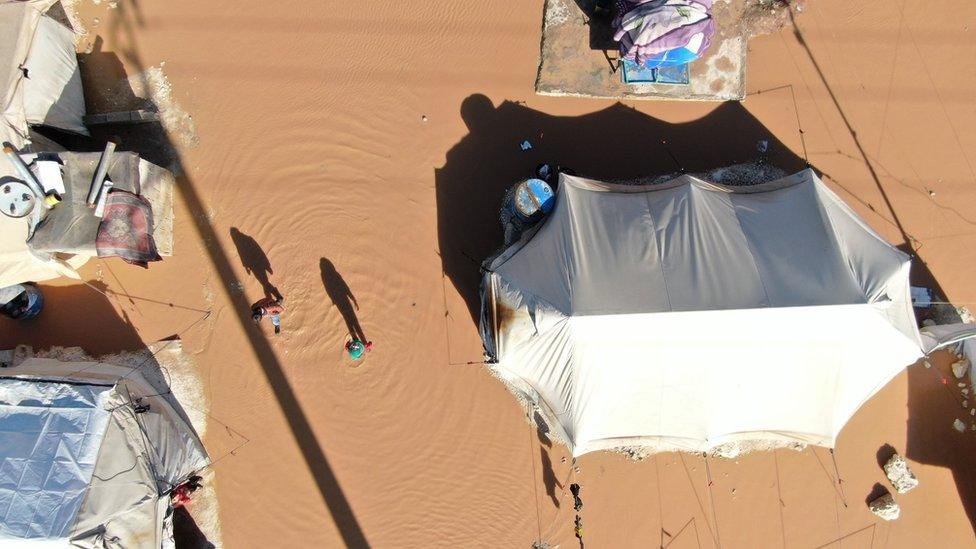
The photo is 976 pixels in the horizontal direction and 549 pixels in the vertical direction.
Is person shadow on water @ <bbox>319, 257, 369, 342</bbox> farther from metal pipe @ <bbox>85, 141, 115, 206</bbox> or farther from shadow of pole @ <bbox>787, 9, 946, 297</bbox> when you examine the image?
shadow of pole @ <bbox>787, 9, 946, 297</bbox>

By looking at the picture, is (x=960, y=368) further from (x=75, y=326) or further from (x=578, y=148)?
(x=75, y=326)

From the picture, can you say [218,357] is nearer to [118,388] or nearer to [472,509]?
[118,388]

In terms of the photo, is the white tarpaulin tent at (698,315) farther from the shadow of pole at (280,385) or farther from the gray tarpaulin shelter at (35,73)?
the gray tarpaulin shelter at (35,73)

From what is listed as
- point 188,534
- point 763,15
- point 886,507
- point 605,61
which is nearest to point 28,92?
point 188,534

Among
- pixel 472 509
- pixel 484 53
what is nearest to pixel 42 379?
pixel 472 509

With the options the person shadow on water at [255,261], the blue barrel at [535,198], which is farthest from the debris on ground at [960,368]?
the person shadow on water at [255,261]

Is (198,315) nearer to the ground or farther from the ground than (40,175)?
nearer to the ground
